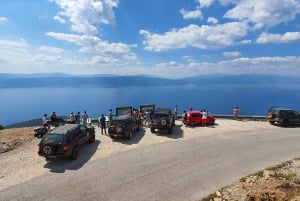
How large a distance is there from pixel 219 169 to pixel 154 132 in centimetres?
979

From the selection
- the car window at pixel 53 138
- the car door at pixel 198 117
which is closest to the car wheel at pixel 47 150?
the car window at pixel 53 138

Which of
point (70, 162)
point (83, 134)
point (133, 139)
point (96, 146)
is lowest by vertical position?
point (70, 162)

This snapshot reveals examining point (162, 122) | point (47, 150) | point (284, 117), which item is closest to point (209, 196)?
point (47, 150)

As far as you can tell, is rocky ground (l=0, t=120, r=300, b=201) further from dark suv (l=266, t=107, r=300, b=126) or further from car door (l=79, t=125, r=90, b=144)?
dark suv (l=266, t=107, r=300, b=126)

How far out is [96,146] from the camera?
20.0 meters

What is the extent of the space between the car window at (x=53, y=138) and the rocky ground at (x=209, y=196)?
143 centimetres

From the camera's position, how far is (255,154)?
18.3 metres

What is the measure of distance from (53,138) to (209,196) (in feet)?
31.9

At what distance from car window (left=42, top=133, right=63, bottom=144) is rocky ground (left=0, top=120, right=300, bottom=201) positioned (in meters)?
1.43

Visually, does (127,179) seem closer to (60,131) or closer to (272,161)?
(60,131)

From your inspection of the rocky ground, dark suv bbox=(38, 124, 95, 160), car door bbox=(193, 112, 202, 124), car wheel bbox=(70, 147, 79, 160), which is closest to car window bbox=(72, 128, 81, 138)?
dark suv bbox=(38, 124, 95, 160)

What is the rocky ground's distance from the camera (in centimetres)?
1123

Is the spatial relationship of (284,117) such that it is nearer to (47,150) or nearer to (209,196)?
(209,196)

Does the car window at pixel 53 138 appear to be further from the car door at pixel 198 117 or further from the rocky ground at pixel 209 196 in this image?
the car door at pixel 198 117
